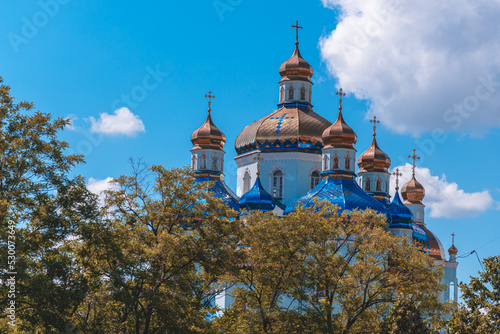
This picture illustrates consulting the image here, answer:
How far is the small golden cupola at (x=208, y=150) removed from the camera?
5050 cm

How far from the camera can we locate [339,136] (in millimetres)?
45156

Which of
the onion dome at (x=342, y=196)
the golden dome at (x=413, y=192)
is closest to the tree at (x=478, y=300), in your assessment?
the onion dome at (x=342, y=196)

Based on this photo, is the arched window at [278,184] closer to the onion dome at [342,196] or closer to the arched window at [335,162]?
the onion dome at [342,196]

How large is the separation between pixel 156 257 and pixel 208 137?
2778 centimetres

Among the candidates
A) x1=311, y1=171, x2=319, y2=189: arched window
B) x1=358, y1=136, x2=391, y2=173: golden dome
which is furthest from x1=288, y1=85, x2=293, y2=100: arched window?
x1=358, y1=136, x2=391, y2=173: golden dome

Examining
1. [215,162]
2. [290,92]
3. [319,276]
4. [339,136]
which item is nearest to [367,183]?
[290,92]

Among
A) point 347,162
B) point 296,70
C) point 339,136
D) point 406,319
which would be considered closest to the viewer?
point 406,319

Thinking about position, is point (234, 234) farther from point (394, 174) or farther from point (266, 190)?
point (394, 174)

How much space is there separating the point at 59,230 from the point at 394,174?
128ft

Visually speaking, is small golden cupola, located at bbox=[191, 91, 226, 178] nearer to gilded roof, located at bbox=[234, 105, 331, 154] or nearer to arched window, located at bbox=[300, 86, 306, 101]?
gilded roof, located at bbox=[234, 105, 331, 154]

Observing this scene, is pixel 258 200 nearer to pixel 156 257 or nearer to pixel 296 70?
pixel 296 70

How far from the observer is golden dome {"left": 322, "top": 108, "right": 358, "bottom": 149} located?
45.1 meters

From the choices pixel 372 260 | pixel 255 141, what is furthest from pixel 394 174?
pixel 372 260

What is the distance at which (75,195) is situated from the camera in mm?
21344
